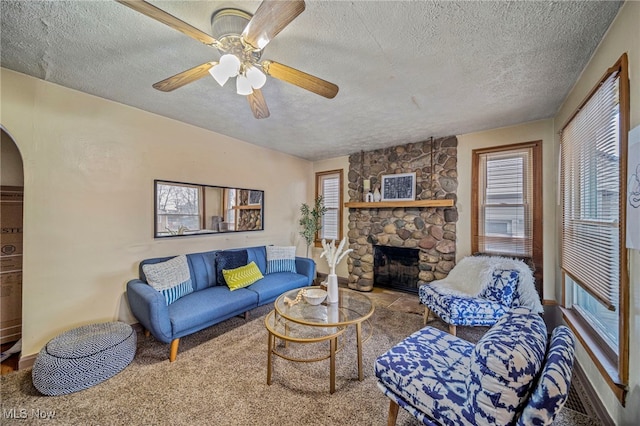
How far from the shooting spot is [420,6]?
1.32m

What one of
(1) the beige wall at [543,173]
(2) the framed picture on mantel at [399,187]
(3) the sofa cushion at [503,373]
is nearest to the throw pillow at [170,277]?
(3) the sofa cushion at [503,373]

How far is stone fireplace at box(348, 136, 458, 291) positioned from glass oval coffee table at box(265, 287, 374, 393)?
5.77ft

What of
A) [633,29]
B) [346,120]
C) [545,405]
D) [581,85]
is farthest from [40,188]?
[581,85]

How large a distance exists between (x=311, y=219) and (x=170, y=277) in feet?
8.90

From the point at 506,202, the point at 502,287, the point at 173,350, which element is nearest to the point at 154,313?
the point at 173,350

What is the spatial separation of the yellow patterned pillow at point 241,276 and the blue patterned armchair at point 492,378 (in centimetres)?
200

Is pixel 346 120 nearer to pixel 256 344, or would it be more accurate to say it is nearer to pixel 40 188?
pixel 256 344

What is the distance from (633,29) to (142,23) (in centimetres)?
276

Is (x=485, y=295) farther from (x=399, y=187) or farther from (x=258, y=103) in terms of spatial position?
(x=258, y=103)

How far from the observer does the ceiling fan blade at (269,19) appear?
1.07 meters

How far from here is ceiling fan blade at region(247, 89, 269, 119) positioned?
6.18 feet

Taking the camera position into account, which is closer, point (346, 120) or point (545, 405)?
point (545, 405)

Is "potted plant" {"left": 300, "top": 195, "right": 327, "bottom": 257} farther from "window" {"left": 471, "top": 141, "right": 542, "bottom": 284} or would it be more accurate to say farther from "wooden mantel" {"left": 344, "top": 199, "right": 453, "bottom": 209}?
"window" {"left": 471, "top": 141, "right": 542, "bottom": 284}

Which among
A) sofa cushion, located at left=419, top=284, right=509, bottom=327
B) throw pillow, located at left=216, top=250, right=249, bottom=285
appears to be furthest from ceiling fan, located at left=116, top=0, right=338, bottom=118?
sofa cushion, located at left=419, top=284, right=509, bottom=327
